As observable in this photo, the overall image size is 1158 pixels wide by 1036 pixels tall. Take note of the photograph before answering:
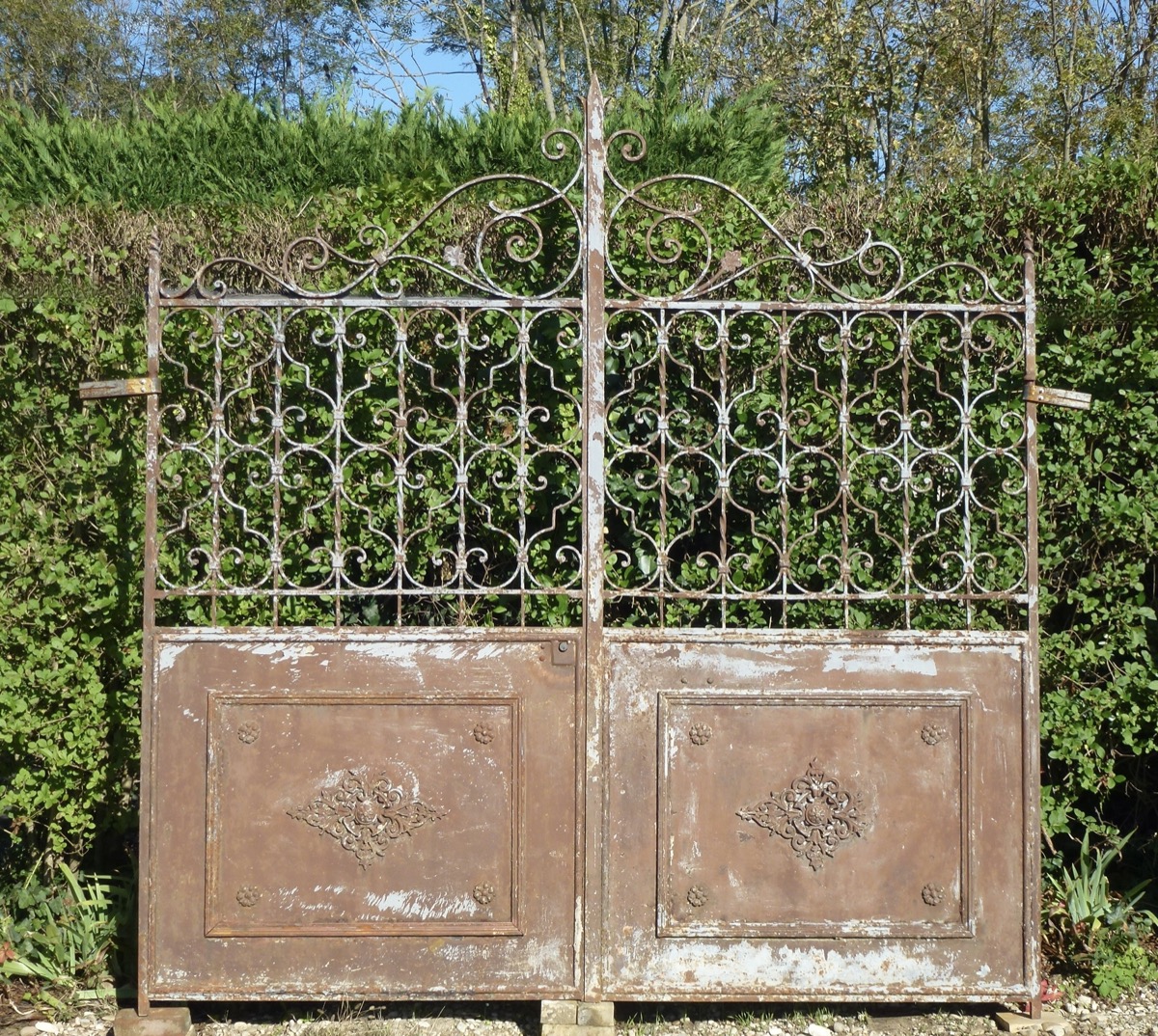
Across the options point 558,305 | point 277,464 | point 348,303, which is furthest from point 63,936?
point 558,305

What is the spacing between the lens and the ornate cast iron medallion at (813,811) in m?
3.55

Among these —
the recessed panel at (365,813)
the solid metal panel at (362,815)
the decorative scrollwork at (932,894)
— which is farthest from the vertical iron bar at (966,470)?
the recessed panel at (365,813)

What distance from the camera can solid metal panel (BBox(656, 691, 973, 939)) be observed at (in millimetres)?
3527

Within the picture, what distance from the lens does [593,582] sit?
11.6 feet

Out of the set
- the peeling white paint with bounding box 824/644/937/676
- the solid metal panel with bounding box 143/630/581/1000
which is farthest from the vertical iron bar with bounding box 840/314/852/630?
the solid metal panel with bounding box 143/630/581/1000

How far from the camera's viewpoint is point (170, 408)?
379 centimetres

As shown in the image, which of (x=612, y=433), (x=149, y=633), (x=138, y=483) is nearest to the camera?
(x=149, y=633)

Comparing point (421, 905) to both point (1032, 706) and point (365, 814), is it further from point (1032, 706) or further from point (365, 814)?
point (1032, 706)

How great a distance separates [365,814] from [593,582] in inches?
42.7

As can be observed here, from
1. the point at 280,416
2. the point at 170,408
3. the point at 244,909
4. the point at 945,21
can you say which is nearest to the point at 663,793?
the point at 244,909

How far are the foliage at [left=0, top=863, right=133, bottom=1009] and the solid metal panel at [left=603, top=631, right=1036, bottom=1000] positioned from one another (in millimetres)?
1966

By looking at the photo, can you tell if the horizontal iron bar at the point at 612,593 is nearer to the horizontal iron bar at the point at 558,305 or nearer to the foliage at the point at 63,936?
the horizontal iron bar at the point at 558,305

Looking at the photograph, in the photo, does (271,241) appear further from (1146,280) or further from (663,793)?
(1146,280)

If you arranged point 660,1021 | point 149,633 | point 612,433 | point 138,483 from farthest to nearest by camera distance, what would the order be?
point 138,483 → point 612,433 → point 660,1021 → point 149,633
